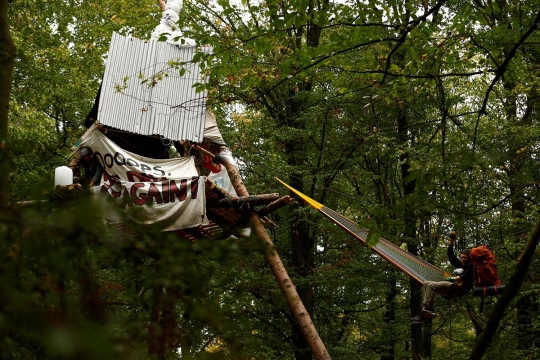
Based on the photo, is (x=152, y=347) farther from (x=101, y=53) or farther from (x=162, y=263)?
(x=101, y=53)

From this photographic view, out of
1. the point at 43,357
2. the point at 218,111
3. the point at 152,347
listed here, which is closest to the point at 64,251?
the point at 43,357

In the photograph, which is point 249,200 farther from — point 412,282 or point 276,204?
point 412,282

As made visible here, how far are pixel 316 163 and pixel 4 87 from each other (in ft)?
41.0

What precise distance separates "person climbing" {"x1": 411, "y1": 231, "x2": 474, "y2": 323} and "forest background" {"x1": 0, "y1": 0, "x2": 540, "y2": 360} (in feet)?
3.11

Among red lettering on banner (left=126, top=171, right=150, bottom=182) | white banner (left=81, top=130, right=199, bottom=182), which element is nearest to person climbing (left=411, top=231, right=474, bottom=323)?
white banner (left=81, top=130, right=199, bottom=182)

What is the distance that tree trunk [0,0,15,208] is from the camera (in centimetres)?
235

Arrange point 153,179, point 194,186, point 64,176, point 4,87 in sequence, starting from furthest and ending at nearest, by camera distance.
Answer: point 153,179
point 194,186
point 64,176
point 4,87

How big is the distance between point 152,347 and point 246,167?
1206 centimetres

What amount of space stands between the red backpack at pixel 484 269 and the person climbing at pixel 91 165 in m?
4.55

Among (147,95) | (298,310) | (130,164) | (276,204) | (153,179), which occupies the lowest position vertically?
(298,310)

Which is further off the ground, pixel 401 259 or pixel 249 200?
pixel 249 200

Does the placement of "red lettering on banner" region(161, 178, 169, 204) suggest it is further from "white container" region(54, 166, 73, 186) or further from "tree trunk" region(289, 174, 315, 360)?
"tree trunk" region(289, 174, 315, 360)

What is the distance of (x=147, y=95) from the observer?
902 centimetres

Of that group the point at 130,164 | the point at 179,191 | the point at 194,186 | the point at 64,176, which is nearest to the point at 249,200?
the point at 194,186
